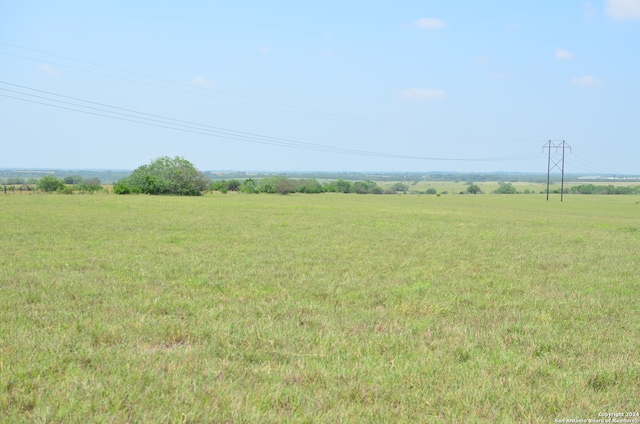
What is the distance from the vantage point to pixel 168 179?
101000mm

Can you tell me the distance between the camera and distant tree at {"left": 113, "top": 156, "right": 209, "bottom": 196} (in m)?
96.6

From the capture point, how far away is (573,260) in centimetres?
→ 1808

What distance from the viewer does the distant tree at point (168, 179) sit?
9662 cm

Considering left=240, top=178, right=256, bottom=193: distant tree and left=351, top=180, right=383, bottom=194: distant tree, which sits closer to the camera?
left=240, top=178, right=256, bottom=193: distant tree

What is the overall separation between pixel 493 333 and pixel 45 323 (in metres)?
6.93

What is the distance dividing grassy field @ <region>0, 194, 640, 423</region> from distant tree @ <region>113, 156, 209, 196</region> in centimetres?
8244

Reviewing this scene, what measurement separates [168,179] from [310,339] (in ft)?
320

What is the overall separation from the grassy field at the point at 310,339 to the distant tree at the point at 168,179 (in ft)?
270

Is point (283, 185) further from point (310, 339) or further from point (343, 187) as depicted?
point (310, 339)

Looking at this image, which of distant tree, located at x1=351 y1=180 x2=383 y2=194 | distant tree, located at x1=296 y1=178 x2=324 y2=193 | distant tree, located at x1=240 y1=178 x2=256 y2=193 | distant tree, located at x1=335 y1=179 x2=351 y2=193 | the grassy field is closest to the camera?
the grassy field

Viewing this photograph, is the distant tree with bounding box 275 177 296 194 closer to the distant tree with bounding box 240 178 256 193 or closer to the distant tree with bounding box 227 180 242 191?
the distant tree with bounding box 240 178 256 193

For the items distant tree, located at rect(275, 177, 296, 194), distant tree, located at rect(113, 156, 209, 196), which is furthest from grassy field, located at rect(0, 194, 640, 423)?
distant tree, located at rect(275, 177, 296, 194)

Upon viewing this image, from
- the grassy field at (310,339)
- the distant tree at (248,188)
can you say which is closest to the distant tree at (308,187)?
the distant tree at (248,188)

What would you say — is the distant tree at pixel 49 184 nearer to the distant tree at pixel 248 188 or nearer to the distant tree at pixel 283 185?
the distant tree at pixel 248 188
